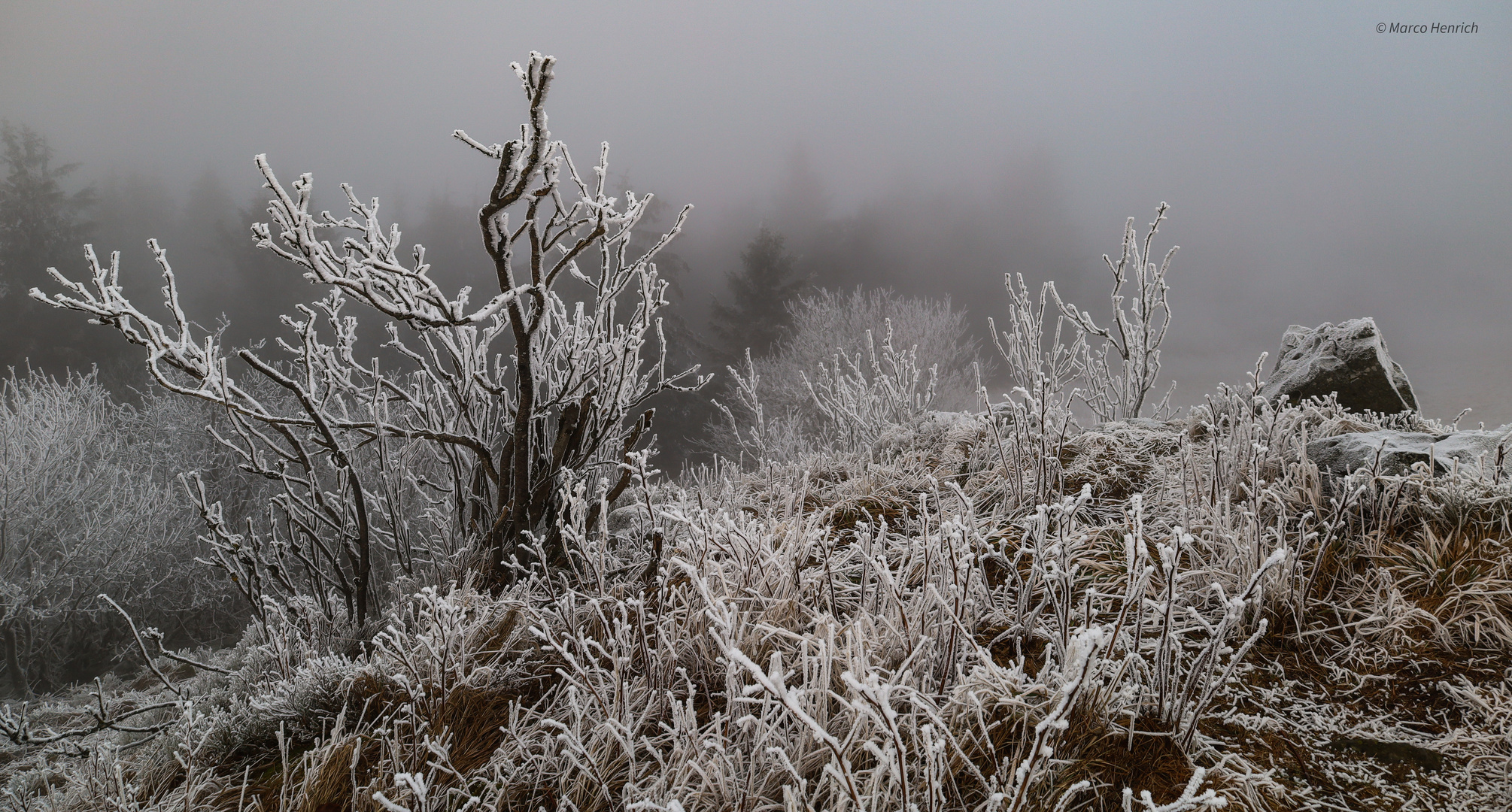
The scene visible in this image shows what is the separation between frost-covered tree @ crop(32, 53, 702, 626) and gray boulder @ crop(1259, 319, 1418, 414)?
404 centimetres

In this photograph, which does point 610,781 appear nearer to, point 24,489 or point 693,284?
point 24,489

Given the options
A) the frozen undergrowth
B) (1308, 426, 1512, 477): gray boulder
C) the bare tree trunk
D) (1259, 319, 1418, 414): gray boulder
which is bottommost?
the bare tree trunk

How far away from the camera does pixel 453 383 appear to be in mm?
2418

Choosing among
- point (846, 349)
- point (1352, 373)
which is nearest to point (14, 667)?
point (1352, 373)

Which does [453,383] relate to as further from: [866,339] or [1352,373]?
[866,339]

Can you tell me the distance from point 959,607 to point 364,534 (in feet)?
7.09

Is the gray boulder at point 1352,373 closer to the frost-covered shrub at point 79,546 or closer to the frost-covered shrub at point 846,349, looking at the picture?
the frost-covered shrub at point 846,349

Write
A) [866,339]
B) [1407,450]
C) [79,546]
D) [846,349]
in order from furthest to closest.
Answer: [866,339]
[846,349]
[79,546]
[1407,450]

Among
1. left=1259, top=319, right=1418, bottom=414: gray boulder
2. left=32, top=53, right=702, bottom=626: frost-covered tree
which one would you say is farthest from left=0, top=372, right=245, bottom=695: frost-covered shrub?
left=1259, top=319, right=1418, bottom=414: gray boulder

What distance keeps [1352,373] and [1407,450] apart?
7.73 ft

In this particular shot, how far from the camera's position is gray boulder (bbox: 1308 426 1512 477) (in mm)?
2020

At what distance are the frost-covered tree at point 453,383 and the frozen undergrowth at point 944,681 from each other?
343mm

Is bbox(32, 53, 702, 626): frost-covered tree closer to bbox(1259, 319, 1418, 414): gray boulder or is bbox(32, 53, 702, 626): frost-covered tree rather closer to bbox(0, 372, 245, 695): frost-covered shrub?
bbox(1259, 319, 1418, 414): gray boulder

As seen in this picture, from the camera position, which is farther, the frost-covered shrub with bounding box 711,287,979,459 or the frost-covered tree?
the frost-covered shrub with bounding box 711,287,979,459
